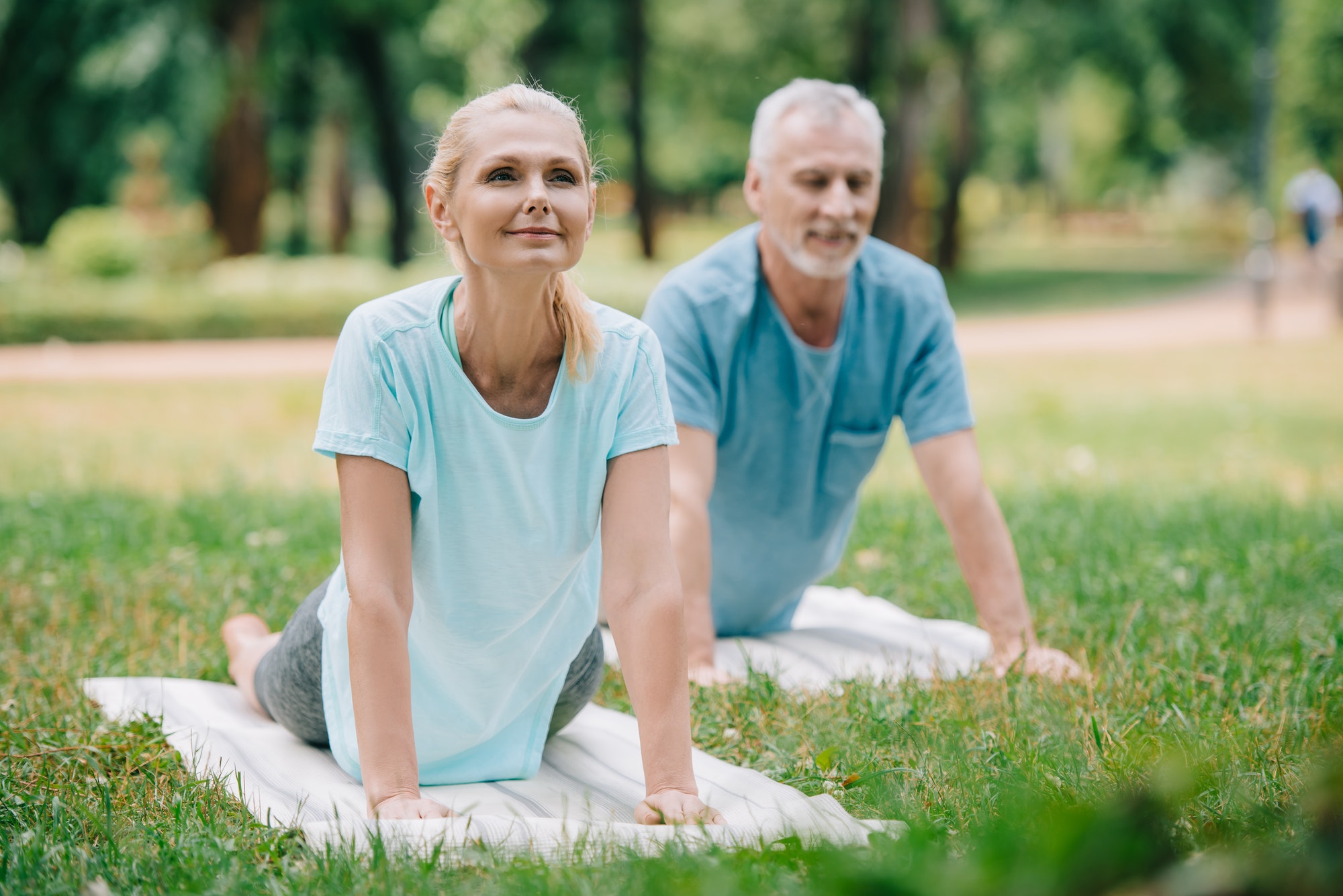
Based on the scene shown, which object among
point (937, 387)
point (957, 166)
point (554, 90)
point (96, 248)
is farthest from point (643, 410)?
point (957, 166)

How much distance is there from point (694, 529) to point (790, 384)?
1.85 ft

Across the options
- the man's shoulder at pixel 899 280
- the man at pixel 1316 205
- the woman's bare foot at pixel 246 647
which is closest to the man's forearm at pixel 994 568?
the man's shoulder at pixel 899 280

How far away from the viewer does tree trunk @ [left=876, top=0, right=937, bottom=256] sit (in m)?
19.6

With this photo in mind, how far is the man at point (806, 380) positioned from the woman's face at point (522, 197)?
4.24 feet

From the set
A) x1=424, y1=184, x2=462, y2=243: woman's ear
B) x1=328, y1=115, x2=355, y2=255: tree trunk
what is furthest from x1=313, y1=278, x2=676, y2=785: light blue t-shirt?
x1=328, y1=115, x2=355, y2=255: tree trunk

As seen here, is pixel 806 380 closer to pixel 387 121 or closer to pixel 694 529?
pixel 694 529

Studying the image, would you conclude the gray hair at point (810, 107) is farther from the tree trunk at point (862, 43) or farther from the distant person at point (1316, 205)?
the tree trunk at point (862, 43)

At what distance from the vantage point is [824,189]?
3.82 metres

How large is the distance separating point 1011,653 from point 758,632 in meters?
0.97

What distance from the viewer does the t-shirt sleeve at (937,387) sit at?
3926 millimetres

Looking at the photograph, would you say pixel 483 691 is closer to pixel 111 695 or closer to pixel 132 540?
pixel 111 695

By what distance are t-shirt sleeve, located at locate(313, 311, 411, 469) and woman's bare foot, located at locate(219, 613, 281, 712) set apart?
117cm

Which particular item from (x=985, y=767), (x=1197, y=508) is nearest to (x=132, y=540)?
(x=985, y=767)

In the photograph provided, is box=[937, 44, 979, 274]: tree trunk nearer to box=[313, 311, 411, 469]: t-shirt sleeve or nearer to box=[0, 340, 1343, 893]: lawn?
box=[0, 340, 1343, 893]: lawn
